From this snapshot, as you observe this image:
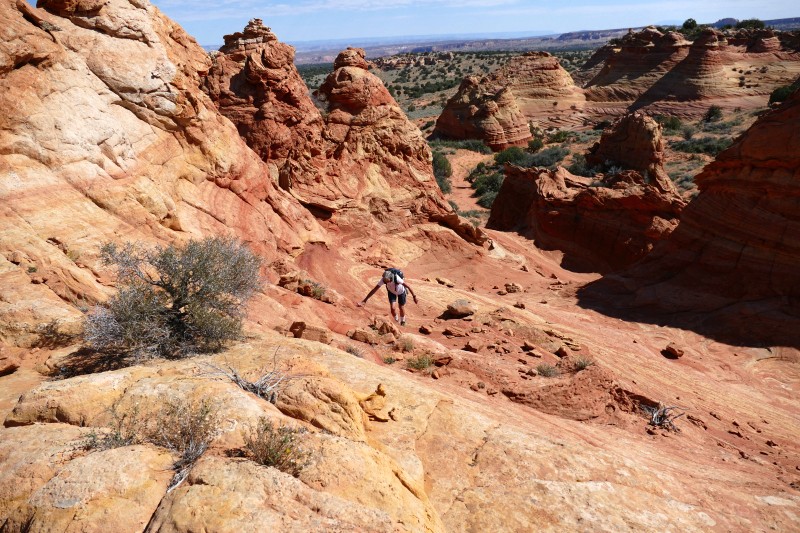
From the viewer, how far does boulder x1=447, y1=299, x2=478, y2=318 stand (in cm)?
1198

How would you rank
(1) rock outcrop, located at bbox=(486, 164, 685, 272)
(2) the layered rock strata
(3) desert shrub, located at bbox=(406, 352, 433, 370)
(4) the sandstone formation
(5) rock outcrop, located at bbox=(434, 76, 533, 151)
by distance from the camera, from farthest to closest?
1. (5) rock outcrop, located at bbox=(434, 76, 533, 151)
2. (1) rock outcrop, located at bbox=(486, 164, 685, 272)
3. (4) the sandstone formation
4. (3) desert shrub, located at bbox=(406, 352, 433, 370)
5. (2) the layered rock strata

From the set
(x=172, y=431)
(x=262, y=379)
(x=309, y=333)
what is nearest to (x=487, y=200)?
(x=309, y=333)

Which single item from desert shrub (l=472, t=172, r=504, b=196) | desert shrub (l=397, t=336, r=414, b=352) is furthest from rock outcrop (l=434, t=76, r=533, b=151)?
desert shrub (l=397, t=336, r=414, b=352)

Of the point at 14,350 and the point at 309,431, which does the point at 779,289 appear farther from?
the point at 14,350

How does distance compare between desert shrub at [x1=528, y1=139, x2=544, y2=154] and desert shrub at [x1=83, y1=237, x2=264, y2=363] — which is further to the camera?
desert shrub at [x1=528, y1=139, x2=544, y2=154]

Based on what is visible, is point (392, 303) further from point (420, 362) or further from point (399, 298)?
point (420, 362)

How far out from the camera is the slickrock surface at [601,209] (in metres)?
19.5

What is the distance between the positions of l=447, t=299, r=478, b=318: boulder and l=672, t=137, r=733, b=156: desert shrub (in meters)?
30.3

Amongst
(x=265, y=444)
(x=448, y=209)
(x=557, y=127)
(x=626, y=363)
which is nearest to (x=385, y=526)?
(x=265, y=444)

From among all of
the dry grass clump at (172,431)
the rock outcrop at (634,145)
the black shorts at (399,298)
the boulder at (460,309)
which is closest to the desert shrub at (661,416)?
the boulder at (460,309)

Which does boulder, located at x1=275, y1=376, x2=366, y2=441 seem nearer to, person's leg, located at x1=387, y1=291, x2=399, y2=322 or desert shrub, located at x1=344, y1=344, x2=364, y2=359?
desert shrub, located at x1=344, y1=344, x2=364, y2=359

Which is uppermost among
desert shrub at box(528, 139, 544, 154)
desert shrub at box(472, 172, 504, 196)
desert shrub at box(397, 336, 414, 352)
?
desert shrub at box(528, 139, 544, 154)

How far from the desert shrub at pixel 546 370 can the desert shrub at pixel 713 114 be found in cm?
4447

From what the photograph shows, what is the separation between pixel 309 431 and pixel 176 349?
8.96 ft
